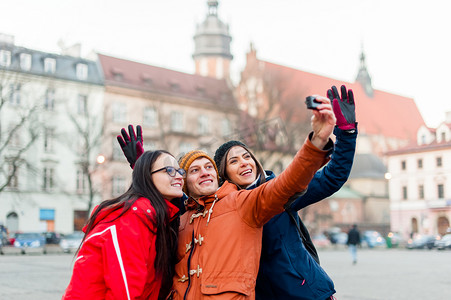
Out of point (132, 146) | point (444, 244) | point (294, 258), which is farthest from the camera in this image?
point (444, 244)

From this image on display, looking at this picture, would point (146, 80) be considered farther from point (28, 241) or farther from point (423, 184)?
point (423, 184)

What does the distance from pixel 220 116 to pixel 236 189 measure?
5206 centimetres

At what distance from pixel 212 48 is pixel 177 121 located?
2801cm

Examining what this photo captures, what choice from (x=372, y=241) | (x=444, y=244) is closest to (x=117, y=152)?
(x=372, y=241)

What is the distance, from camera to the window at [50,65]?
155ft

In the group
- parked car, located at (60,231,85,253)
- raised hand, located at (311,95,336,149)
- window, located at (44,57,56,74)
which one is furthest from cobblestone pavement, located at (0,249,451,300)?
window, located at (44,57,56,74)

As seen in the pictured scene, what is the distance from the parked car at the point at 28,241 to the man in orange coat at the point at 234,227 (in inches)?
1247

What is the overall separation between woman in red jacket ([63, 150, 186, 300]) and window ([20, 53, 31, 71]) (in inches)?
1739

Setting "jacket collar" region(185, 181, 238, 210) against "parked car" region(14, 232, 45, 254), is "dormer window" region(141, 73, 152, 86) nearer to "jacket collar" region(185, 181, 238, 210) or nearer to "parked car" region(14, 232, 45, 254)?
"parked car" region(14, 232, 45, 254)

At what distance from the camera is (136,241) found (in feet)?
11.4

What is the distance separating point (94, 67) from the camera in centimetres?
5094

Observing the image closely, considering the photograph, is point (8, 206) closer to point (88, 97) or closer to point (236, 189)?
point (88, 97)

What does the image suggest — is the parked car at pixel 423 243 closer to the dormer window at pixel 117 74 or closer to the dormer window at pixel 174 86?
the dormer window at pixel 174 86

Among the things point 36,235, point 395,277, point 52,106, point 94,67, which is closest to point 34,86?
point 52,106
